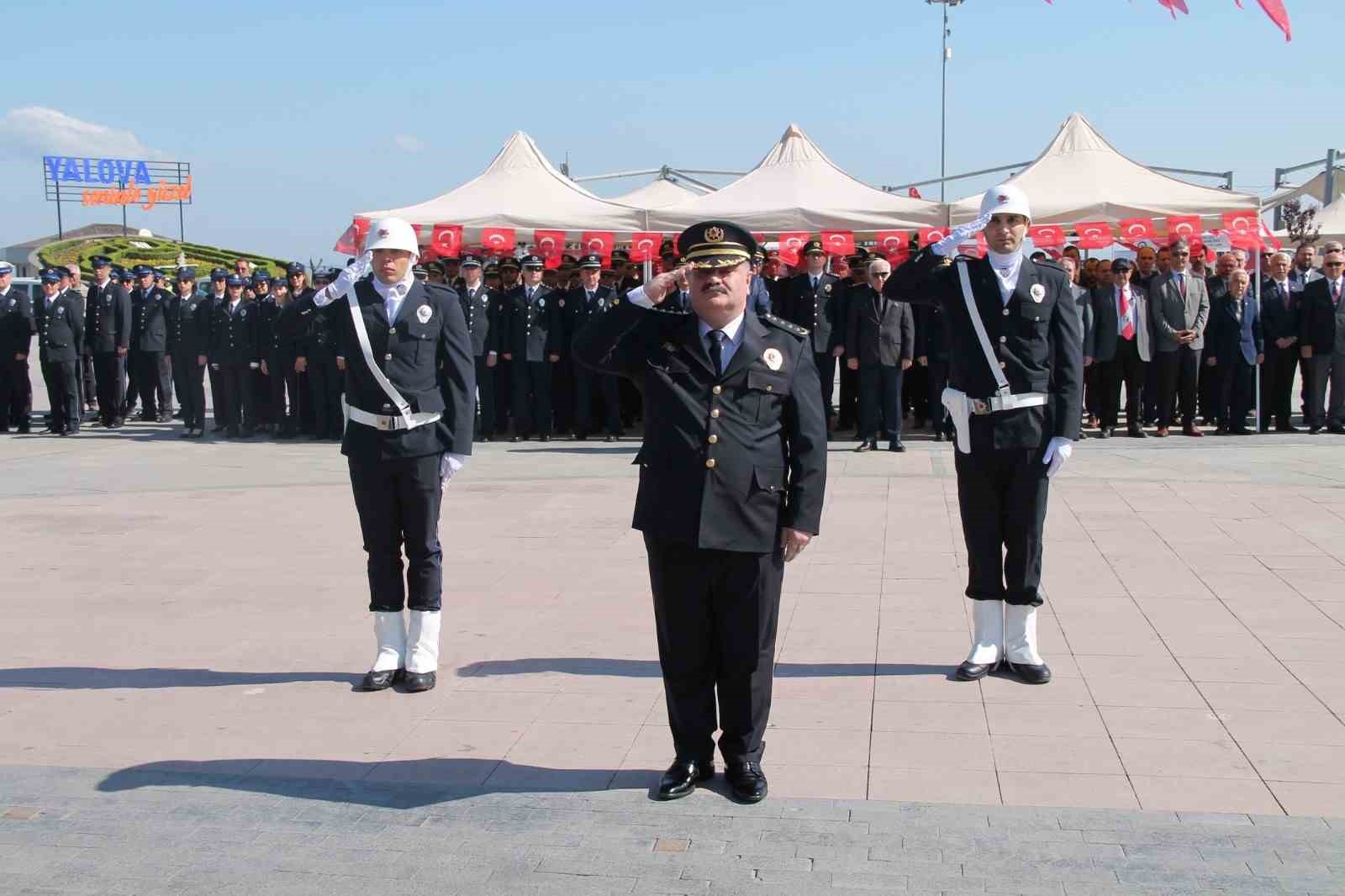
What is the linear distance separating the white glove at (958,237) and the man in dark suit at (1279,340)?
11.1 metres

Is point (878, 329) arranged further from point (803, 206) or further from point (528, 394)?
point (528, 394)

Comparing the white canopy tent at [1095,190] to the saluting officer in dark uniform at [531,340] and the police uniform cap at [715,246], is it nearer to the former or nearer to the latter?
the saluting officer in dark uniform at [531,340]

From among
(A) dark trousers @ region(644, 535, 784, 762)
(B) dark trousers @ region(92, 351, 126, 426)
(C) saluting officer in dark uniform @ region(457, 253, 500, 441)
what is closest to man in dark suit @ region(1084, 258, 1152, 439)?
(C) saluting officer in dark uniform @ region(457, 253, 500, 441)

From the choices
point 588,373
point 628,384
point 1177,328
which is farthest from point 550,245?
point 1177,328

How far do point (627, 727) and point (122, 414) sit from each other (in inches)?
600

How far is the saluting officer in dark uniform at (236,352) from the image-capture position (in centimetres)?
1705

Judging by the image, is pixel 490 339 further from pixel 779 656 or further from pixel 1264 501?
pixel 779 656

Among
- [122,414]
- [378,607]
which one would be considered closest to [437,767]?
[378,607]

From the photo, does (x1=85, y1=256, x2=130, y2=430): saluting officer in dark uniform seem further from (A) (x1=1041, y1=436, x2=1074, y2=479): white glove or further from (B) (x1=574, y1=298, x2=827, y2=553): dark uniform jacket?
(B) (x1=574, y1=298, x2=827, y2=553): dark uniform jacket

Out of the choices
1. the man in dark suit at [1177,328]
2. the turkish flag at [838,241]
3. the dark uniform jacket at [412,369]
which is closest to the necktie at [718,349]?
the dark uniform jacket at [412,369]

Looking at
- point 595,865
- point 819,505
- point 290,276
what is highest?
point 290,276

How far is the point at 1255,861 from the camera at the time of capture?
165 inches

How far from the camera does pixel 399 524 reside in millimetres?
6309

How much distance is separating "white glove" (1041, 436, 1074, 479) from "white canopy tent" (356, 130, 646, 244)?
10599mm
